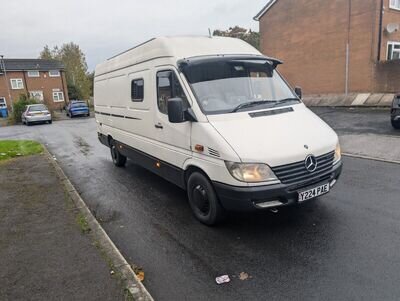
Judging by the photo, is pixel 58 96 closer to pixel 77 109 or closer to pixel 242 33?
pixel 77 109

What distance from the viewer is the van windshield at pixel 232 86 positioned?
14.6ft

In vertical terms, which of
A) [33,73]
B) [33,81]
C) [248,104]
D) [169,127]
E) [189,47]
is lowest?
[169,127]

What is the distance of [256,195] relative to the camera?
3.74 meters

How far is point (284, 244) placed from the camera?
3818 millimetres

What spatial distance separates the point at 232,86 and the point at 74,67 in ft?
220

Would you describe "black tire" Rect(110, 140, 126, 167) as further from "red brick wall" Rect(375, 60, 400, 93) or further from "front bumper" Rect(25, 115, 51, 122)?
"front bumper" Rect(25, 115, 51, 122)

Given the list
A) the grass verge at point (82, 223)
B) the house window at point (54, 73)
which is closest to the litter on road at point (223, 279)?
the grass verge at point (82, 223)

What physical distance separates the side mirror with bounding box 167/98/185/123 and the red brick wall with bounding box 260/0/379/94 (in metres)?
17.9

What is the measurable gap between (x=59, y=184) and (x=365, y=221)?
5.77 m

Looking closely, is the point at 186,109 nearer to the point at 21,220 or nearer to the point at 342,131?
the point at 21,220

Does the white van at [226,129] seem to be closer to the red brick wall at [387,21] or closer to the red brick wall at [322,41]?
the red brick wall at [322,41]

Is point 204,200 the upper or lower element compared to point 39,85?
lower

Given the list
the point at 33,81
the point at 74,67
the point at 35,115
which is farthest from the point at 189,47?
the point at 74,67

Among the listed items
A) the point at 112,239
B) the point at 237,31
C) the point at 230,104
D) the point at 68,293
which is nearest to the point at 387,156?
the point at 230,104
